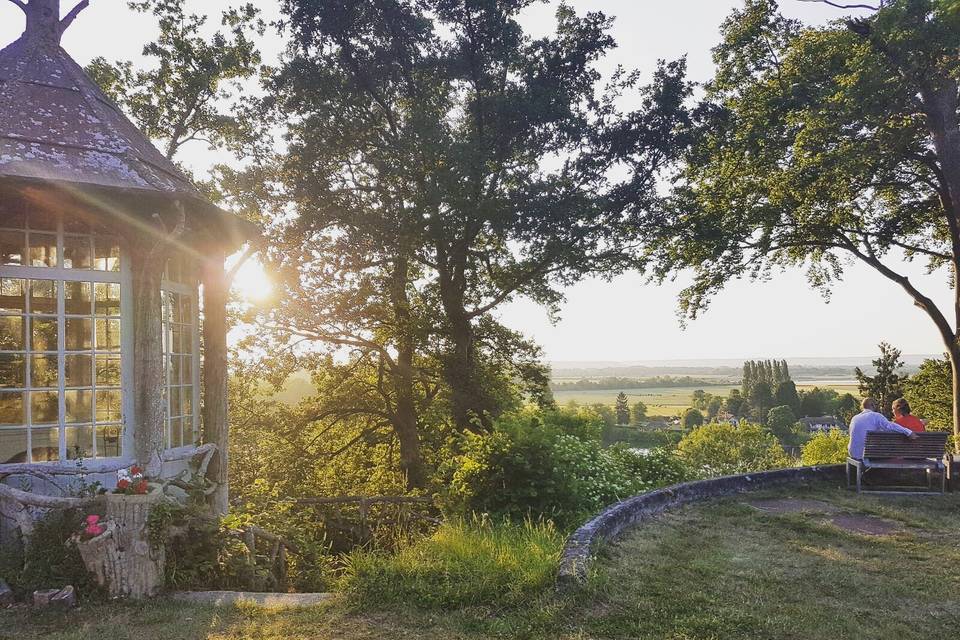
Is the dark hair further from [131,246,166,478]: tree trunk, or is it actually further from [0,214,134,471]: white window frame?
[0,214,134,471]: white window frame

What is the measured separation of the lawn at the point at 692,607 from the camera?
4.03 meters

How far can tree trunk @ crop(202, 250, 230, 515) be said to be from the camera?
8523 millimetres

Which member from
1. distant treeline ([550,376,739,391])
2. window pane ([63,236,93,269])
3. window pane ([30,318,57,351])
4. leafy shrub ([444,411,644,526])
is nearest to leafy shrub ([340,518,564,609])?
leafy shrub ([444,411,644,526])

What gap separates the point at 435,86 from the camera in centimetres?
1481

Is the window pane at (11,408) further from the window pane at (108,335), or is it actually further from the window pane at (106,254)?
the window pane at (106,254)

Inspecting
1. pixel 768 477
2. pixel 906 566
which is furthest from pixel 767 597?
pixel 768 477

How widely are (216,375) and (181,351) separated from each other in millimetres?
833

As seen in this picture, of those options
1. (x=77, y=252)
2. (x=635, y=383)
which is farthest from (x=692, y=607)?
(x=635, y=383)

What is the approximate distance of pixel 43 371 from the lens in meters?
6.86

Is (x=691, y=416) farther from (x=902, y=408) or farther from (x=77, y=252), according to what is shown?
(x=77, y=252)

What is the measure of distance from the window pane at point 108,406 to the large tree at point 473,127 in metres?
7.37

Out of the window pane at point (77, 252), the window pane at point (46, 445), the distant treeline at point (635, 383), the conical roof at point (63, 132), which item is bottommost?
the distant treeline at point (635, 383)

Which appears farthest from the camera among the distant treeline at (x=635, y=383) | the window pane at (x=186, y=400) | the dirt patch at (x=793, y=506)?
the distant treeline at (x=635, y=383)

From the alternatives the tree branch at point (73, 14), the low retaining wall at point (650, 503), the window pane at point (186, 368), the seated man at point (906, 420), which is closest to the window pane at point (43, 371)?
the window pane at point (186, 368)
